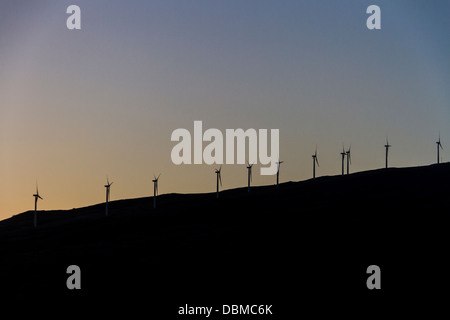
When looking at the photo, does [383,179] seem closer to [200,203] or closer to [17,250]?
[200,203]

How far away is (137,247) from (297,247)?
26.3 metres

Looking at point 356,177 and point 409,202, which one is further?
point 356,177

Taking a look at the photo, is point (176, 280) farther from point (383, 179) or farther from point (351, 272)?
point (383, 179)

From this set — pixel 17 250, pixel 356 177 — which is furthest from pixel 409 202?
pixel 17 250

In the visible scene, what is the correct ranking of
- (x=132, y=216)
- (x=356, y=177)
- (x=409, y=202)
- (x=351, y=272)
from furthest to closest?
(x=356, y=177) → (x=132, y=216) → (x=409, y=202) → (x=351, y=272)

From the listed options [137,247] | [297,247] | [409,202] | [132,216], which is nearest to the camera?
[297,247]

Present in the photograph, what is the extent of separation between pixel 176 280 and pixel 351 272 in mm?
20766

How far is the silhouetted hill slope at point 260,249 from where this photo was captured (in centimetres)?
10125

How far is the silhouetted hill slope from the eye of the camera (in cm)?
10125

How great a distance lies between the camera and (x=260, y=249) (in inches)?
4781
